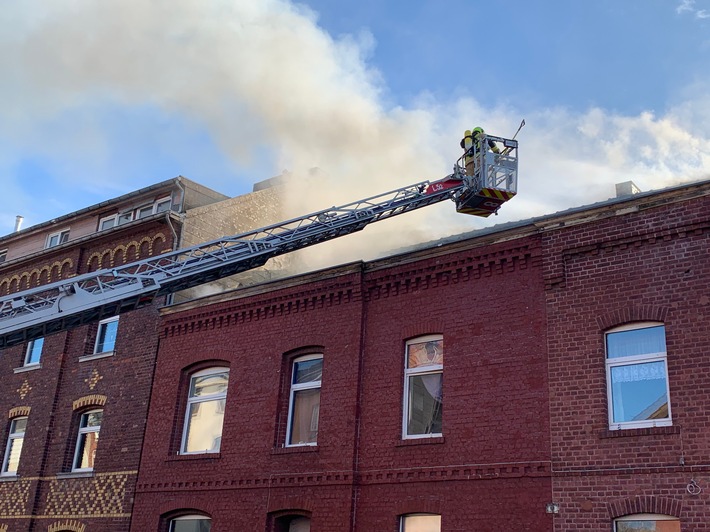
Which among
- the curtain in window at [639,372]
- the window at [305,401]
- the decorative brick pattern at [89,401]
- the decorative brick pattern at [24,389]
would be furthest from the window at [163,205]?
the curtain in window at [639,372]

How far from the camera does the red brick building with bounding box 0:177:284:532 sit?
19156mm

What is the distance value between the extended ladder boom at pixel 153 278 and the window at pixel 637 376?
3743 mm

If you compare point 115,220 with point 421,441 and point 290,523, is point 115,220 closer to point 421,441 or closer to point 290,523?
point 290,523

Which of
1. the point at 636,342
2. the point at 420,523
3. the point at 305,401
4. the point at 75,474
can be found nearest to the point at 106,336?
the point at 75,474

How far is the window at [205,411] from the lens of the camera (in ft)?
58.3

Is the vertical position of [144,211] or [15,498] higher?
[144,211]

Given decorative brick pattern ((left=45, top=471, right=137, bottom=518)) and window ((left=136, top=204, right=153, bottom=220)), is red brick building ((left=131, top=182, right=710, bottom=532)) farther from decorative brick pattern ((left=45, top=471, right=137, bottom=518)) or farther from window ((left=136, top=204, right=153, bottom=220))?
window ((left=136, top=204, right=153, bottom=220))

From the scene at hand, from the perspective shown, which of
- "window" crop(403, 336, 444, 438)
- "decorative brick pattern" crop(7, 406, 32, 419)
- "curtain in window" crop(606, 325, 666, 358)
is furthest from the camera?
"decorative brick pattern" crop(7, 406, 32, 419)

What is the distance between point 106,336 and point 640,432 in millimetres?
14638

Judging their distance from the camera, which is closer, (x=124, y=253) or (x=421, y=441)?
(x=421, y=441)

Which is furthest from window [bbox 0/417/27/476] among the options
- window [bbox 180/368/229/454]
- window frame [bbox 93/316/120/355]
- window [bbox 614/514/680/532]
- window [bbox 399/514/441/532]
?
window [bbox 614/514/680/532]

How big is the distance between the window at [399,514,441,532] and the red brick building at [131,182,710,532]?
0.02 meters

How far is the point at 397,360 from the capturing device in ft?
49.2

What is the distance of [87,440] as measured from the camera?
2059 cm
